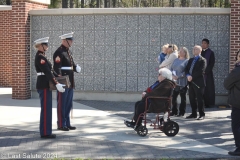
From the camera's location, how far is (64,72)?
34.8ft

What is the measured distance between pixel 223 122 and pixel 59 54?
14.1 ft

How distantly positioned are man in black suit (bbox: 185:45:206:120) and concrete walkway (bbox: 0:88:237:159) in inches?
19.3

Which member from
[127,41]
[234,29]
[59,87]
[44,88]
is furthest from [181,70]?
[44,88]

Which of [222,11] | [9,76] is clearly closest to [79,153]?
[222,11]

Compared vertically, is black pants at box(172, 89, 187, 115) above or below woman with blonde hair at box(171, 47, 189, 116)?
below

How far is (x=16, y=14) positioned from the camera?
Result: 50.1ft

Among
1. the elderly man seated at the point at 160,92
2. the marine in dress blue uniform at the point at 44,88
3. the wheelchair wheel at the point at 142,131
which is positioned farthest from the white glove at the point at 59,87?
the wheelchair wheel at the point at 142,131

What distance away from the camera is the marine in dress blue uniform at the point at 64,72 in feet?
34.2

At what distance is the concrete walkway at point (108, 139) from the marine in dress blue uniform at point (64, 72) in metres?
0.29

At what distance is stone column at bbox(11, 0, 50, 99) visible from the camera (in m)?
15.3

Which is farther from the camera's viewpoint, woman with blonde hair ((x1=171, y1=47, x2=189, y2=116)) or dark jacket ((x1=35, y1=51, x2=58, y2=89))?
woman with blonde hair ((x1=171, y1=47, x2=189, y2=116))

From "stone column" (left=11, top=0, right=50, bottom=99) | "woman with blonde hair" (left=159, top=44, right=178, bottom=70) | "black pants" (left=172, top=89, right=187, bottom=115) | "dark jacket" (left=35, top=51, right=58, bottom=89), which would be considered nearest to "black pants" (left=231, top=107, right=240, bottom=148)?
"dark jacket" (left=35, top=51, right=58, bottom=89)

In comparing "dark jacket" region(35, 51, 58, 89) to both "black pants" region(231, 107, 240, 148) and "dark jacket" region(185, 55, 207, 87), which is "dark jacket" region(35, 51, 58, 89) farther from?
"dark jacket" region(185, 55, 207, 87)

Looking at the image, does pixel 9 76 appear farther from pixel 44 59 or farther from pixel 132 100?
pixel 44 59
